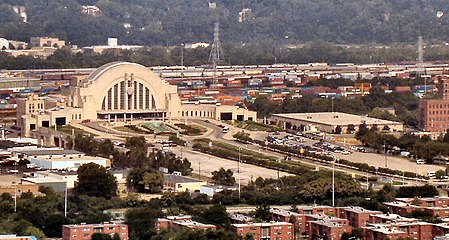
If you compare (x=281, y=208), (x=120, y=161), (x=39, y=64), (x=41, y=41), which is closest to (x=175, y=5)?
(x=41, y=41)

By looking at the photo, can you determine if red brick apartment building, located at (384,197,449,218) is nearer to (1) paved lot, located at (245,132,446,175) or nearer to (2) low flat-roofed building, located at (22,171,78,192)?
(1) paved lot, located at (245,132,446,175)

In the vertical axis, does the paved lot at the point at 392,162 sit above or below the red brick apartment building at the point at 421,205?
above

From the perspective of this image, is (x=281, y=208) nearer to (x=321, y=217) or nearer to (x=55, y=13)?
(x=321, y=217)

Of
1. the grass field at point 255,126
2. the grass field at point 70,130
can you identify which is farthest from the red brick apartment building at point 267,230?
the grass field at point 255,126

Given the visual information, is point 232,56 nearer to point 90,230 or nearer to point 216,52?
point 216,52

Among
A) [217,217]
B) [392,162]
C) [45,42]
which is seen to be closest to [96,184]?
[217,217]

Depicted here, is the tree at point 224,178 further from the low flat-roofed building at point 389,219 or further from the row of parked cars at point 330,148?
the row of parked cars at point 330,148

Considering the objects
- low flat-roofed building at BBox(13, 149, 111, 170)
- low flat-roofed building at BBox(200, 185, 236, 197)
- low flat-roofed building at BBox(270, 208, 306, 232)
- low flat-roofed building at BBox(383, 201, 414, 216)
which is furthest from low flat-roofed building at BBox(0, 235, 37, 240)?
low flat-roofed building at BBox(13, 149, 111, 170)
